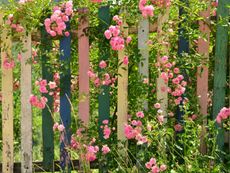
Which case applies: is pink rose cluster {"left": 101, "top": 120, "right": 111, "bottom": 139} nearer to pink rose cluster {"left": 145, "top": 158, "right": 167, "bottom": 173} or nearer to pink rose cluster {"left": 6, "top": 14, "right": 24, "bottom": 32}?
pink rose cluster {"left": 145, "top": 158, "right": 167, "bottom": 173}

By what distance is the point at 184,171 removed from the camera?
393cm

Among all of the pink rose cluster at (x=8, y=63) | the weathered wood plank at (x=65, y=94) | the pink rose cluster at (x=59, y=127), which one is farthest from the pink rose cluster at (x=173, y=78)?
the pink rose cluster at (x=8, y=63)

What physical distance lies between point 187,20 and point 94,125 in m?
1.01

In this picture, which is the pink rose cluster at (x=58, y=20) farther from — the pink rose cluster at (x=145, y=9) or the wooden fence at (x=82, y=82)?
the pink rose cluster at (x=145, y=9)

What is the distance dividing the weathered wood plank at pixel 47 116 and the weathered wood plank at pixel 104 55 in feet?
1.17

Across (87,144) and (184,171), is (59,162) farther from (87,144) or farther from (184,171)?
(184,171)

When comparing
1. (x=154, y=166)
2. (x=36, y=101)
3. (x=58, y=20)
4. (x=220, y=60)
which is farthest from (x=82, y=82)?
(x=220, y=60)

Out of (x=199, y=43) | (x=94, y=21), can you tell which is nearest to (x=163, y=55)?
(x=199, y=43)

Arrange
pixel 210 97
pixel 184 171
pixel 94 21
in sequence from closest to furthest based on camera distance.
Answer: pixel 184 171 → pixel 94 21 → pixel 210 97

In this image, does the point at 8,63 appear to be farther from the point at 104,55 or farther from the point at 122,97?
the point at 122,97

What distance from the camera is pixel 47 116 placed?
169 inches

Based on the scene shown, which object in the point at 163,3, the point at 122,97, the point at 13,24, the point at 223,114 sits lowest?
the point at 223,114

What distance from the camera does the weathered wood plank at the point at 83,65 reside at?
417cm

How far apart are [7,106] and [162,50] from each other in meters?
1.18
